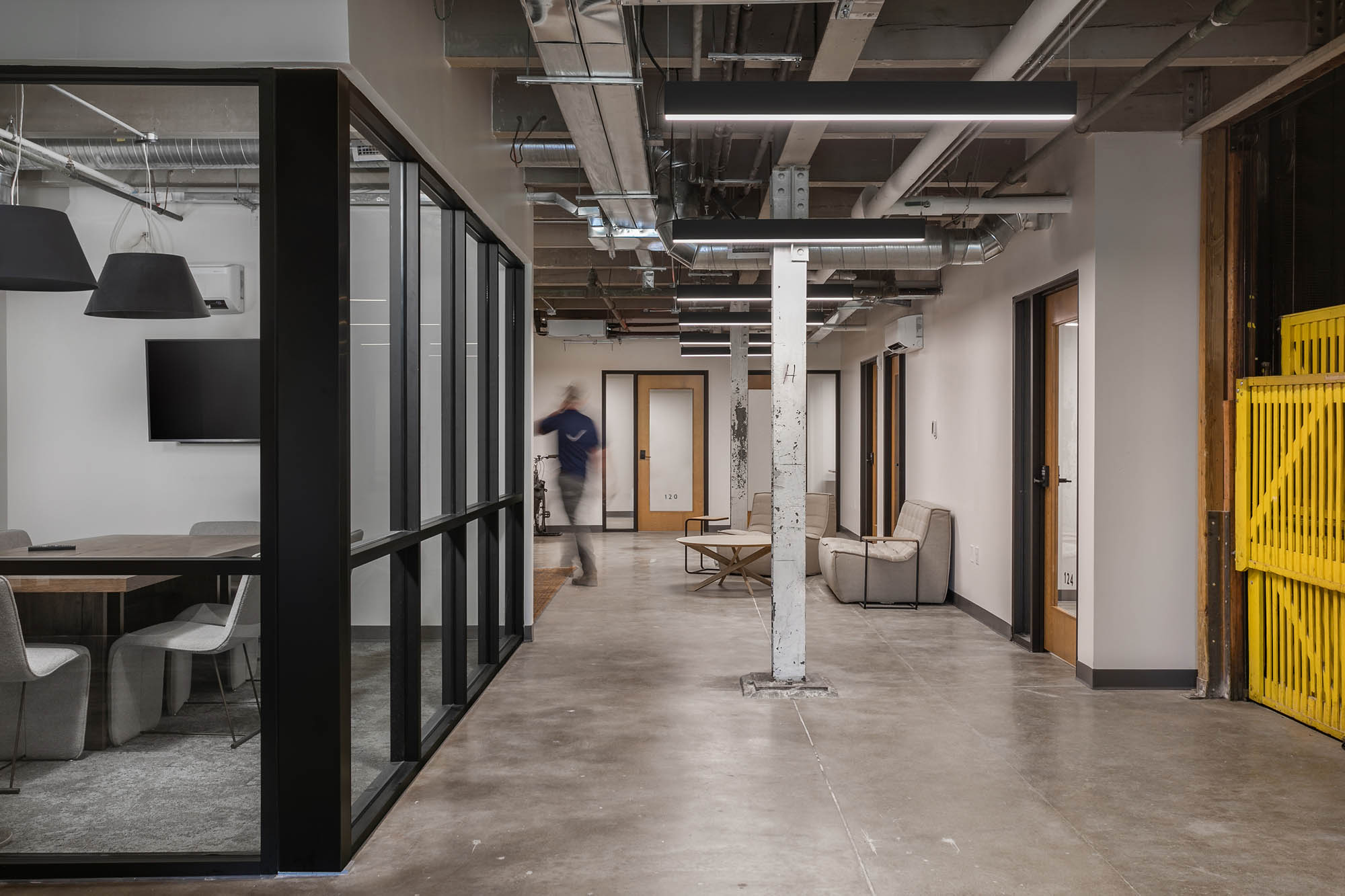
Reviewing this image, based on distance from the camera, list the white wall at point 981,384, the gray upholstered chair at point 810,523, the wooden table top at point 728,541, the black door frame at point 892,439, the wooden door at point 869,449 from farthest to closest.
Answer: the wooden door at point 869,449
the black door frame at point 892,439
the gray upholstered chair at point 810,523
the wooden table top at point 728,541
the white wall at point 981,384

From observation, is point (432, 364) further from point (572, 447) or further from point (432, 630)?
point (572, 447)

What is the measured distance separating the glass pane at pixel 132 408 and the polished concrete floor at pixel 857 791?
82cm

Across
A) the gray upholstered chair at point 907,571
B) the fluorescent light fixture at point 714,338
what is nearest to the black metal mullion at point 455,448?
the gray upholstered chair at point 907,571

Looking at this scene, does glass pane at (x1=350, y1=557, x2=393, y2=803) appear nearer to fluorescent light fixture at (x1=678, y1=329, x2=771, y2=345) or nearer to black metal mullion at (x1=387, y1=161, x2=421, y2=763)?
black metal mullion at (x1=387, y1=161, x2=421, y2=763)

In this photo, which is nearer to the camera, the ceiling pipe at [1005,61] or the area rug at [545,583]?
the ceiling pipe at [1005,61]

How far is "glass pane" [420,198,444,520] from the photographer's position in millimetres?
4621

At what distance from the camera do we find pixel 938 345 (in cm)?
918

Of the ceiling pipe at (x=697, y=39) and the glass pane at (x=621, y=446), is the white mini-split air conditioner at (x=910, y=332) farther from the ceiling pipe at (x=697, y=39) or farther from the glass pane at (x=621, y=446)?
the glass pane at (x=621, y=446)

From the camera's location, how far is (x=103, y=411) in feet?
10.3

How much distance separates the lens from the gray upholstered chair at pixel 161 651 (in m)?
3.28

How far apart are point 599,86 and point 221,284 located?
1586mm

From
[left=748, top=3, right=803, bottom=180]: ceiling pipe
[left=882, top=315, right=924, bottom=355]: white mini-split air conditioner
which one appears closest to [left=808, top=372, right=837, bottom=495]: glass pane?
[left=882, top=315, right=924, bottom=355]: white mini-split air conditioner

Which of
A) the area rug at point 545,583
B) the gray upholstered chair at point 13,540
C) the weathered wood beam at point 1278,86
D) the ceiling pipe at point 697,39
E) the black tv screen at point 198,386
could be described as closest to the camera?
the gray upholstered chair at point 13,540

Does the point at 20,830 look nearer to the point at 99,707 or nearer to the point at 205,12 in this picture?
the point at 99,707
